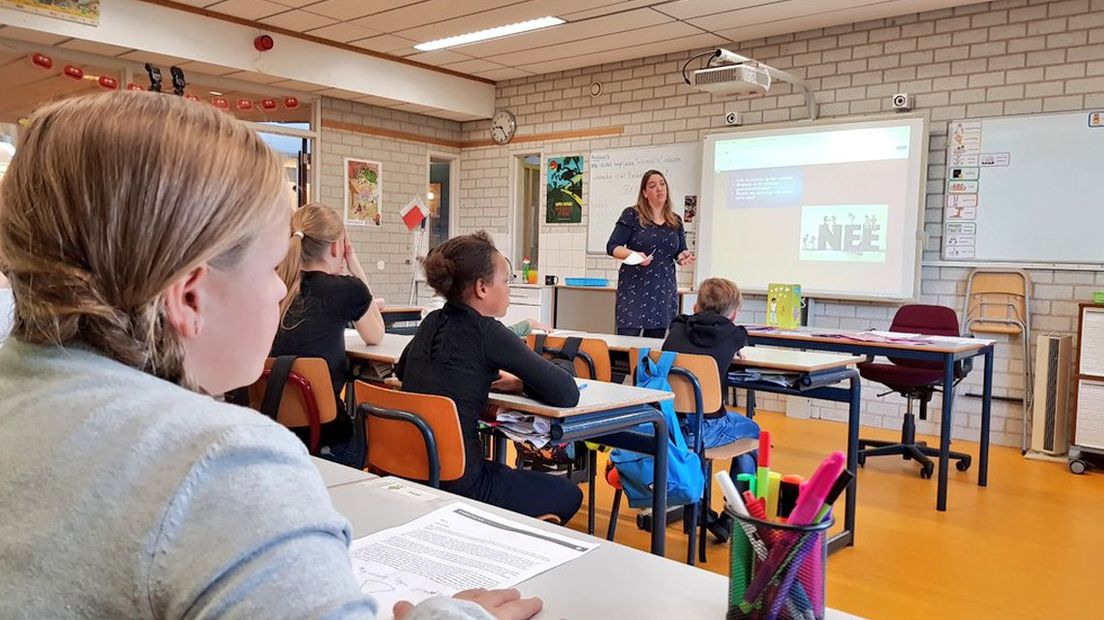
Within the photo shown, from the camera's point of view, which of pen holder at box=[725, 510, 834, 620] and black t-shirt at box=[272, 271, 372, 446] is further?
black t-shirt at box=[272, 271, 372, 446]

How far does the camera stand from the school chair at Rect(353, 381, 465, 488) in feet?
6.89

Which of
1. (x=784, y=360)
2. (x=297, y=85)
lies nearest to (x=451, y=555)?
(x=784, y=360)

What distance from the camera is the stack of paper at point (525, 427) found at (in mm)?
2311

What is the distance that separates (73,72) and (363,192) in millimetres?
2558

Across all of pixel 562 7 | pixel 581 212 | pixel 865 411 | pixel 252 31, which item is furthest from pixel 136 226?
pixel 581 212

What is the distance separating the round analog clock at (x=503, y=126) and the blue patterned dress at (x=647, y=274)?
3306mm

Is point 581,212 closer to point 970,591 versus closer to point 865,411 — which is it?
point 865,411

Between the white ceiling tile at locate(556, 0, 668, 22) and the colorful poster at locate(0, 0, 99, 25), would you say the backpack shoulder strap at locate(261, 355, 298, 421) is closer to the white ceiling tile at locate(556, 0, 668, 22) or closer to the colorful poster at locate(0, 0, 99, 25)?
the white ceiling tile at locate(556, 0, 668, 22)

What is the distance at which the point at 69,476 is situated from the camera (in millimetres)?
523

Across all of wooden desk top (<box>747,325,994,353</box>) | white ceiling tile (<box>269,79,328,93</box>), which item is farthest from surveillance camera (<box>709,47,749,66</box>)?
white ceiling tile (<box>269,79,328,93</box>)

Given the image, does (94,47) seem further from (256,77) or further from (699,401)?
(699,401)

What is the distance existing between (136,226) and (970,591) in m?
3.01

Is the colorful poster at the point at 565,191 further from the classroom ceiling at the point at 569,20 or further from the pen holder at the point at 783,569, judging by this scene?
the pen holder at the point at 783,569

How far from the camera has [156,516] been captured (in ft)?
1.65
